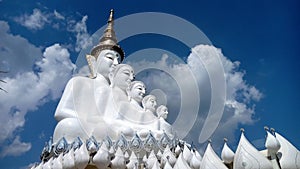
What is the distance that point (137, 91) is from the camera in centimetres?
890

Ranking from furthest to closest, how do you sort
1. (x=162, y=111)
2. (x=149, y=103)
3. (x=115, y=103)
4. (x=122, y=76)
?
(x=122, y=76)
(x=149, y=103)
(x=162, y=111)
(x=115, y=103)

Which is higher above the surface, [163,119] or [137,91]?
[137,91]

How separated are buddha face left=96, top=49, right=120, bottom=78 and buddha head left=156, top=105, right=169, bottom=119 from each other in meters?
1.96

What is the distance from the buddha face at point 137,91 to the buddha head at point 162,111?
24.8 inches

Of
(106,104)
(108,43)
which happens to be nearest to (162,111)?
(106,104)

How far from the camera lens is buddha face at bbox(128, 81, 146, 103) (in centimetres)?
884

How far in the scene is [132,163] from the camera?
625 centimetres

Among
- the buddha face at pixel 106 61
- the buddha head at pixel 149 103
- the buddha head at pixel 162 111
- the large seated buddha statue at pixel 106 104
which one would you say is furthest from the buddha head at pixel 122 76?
the buddha head at pixel 162 111

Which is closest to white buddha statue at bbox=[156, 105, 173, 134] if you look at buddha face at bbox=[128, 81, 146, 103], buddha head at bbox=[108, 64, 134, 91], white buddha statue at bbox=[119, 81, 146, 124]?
white buddha statue at bbox=[119, 81, 146, 124]

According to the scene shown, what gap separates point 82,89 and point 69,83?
1.23 feet

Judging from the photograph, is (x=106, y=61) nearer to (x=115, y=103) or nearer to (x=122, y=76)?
(x=122, y=76)

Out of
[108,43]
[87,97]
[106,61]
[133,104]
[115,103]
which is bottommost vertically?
[115,103]

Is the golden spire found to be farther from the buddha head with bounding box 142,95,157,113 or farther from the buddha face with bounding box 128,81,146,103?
the buddha head with bounding box 142,95,157,113

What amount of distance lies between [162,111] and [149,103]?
1.49 feet
